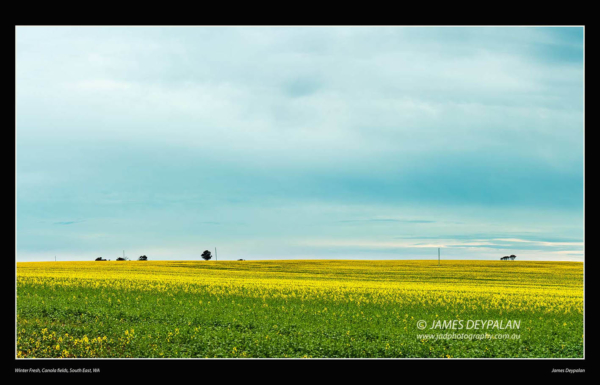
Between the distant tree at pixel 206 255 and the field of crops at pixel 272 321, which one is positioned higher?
the field of crops at pixel 272 321

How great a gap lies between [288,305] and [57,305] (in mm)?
11930

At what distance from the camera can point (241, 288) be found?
1210 inches
